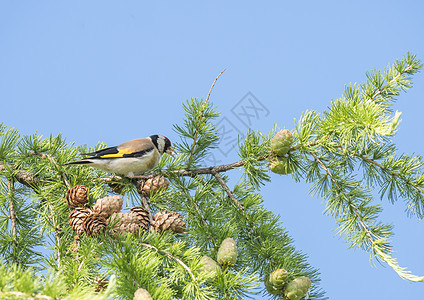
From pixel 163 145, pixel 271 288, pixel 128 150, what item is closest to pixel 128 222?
pixel 271 288

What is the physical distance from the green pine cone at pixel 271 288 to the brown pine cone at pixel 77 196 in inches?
37.7

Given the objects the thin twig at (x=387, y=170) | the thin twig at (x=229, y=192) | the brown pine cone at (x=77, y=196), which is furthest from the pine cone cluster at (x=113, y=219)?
the thin twig at (x=387, y=170)

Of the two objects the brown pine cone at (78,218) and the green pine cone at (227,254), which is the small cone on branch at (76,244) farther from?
the green pine cone at (227,254)

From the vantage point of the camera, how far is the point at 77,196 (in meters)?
2.29

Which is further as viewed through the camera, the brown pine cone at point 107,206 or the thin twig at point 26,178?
the thin twig at point 26,178

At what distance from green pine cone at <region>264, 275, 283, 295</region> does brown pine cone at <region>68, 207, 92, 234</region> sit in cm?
83

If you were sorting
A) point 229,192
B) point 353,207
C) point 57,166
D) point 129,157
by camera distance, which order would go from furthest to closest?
point 129,157
point 57,166
point 229,192
point 353,207

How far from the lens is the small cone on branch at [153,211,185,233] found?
2.10 meters

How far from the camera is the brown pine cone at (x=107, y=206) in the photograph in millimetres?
2062

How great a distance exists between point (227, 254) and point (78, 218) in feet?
2.34

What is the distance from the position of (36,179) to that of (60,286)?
4.82ft

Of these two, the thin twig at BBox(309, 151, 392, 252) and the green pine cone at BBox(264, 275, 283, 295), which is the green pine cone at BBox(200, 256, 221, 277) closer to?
the green pine cone at BBox(264, 275, 283, 295)

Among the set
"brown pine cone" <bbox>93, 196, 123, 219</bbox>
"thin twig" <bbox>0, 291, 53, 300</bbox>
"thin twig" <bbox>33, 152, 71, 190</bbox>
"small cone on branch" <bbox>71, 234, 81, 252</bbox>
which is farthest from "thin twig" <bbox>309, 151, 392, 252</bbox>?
"thin twig" <bbox>0, 291, 53, 300</bbox>

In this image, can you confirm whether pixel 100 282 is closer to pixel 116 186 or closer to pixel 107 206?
pixel 107 206
